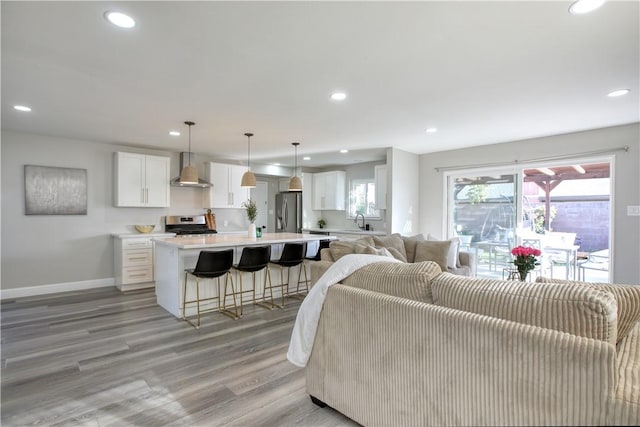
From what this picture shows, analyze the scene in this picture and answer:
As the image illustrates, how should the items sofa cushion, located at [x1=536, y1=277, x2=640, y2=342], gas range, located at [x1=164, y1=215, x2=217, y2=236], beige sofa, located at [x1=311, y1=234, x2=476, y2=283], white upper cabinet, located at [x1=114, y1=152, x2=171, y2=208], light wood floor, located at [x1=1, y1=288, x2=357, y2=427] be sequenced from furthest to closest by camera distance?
gas range, located at [x1=164, y1=215, x2=217, y2=236] → white upper cabinet, located at [x1=114, y1=152, x2=171, y2=208] → beige sofa, located at [x1=311, y1=234, x2=476, y2=283] → light wood floor, located at [x1=1, y1=288, x2=357, y2=427] → sofa cushion, located at [x1=536, y1=277, x2=640, y2=342]

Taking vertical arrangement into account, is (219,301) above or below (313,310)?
below

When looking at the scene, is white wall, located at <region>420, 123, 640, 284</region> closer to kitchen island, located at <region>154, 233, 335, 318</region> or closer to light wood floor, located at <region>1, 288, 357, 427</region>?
kitchen island, located at <region>154, 233, 335, 318</region>

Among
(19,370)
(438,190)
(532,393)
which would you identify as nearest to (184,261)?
(19,370)

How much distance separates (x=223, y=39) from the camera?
2135mm

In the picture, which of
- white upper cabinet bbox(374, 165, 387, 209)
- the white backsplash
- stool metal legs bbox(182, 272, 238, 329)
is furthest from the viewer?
the white backsplash

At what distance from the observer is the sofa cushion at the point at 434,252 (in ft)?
14.2

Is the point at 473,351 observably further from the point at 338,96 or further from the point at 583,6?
the point at 338,96

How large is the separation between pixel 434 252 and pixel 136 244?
4565 mm

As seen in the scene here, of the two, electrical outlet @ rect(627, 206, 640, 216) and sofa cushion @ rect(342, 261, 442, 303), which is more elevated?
electrical outlet @ rect(627, 206, 640, 216)

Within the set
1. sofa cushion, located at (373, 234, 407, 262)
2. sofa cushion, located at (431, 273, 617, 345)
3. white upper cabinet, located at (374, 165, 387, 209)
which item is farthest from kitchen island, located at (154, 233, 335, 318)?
sofa cushion, located at (431, 273, 617, 345)

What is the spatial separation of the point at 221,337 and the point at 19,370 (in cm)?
153

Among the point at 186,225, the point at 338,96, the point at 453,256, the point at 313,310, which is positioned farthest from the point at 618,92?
the point at 186,225

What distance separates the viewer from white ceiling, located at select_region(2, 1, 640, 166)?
1.88 metres

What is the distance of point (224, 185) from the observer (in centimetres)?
654
